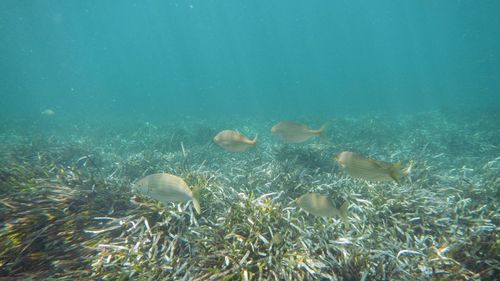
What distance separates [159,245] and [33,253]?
1.51 metres

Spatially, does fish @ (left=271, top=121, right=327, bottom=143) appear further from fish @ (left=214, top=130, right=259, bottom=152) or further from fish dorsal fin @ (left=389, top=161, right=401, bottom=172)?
fish dorsal fin @ (left=389, top=161, right=401, bottom=172)

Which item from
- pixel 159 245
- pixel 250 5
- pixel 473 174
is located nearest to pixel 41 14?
pixel 159 245

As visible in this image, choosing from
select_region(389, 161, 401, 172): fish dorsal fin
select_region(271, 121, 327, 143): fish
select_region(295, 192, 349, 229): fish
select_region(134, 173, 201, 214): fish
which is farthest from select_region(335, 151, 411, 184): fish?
select_region(134, 173, 201, 214): fish

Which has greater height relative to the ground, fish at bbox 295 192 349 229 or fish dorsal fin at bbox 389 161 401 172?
fish dorsal fin at bbox 389 161 401 172

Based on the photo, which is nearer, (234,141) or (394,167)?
(394,167)

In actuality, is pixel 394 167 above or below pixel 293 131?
below

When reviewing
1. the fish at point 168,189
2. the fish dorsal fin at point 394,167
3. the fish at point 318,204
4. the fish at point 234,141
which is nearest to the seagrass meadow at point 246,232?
the fish at point 318,204

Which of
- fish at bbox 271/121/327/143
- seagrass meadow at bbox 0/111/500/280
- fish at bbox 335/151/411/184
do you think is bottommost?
seagrass meadow at bbox 0/111/500/280

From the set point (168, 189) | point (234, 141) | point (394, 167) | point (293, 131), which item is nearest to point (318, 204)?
point (394, 167)

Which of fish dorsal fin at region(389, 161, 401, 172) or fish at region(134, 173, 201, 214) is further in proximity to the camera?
fish at region(134, 173, 201, 214)

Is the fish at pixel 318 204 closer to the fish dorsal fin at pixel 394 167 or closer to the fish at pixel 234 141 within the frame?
the fish dorsal fin at pixel 394 167

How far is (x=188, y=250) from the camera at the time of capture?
337cm

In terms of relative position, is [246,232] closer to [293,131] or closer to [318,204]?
[318,204]

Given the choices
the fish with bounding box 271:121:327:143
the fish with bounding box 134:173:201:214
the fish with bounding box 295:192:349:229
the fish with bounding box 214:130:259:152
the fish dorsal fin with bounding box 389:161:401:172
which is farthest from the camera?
the fish with bounding box 271:121:327:143
